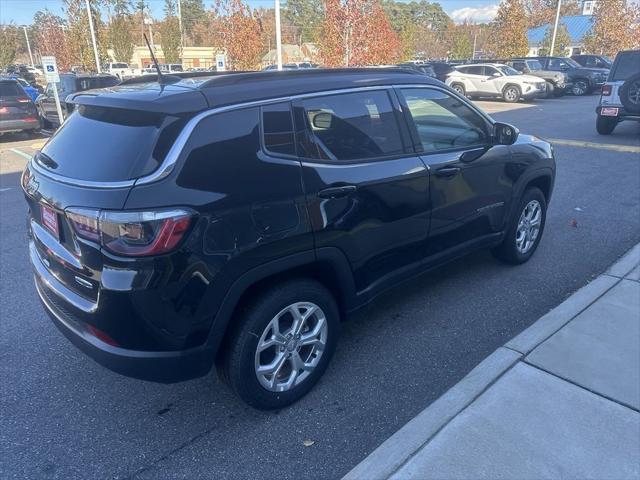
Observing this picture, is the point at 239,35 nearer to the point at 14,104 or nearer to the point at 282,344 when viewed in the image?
the point at 14,104

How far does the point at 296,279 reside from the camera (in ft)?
9.40

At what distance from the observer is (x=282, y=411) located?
297cm

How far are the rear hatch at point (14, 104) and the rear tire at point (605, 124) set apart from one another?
14184mm

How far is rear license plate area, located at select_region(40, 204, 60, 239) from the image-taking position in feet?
8.51

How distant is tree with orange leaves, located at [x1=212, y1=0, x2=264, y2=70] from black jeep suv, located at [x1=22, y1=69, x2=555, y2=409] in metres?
20.0

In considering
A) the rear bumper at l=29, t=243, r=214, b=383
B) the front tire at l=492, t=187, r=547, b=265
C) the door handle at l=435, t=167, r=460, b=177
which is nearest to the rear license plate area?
the rear bumper at l=29, t=243, r=214, b=383

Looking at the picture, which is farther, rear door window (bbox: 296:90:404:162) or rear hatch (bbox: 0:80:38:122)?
rear hatch (bbox: 0:80:38:122)

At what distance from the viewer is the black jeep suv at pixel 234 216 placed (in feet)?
7.63

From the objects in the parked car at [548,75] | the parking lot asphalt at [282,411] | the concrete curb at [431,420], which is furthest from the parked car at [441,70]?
the concrete curb at [431,420]

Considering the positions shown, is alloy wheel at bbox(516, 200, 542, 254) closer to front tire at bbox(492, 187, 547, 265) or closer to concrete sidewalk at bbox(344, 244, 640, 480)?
front tire at bbox(492, 187, 547, 265)

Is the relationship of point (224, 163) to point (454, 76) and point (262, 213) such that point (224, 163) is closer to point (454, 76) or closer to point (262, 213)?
point (262, 213)

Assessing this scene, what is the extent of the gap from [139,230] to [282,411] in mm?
1405

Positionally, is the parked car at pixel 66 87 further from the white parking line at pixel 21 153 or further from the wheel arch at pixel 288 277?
the wheel arch at pixel 288 277

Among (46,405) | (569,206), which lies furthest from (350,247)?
(569,206)
